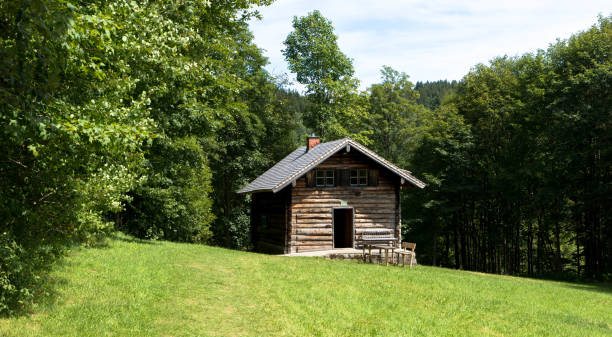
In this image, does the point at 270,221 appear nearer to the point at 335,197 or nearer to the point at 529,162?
the point at 335,197

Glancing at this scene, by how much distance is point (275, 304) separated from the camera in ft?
37.6

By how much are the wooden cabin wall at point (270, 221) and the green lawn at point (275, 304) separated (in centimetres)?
889

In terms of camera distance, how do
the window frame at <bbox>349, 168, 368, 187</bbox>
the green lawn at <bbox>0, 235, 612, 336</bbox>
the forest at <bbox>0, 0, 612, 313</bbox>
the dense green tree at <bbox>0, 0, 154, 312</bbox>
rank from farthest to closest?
the window frame at <bbox>349, 168, 368, 187</bbox> → the green lawn at <bbox>0, 235, 612, 336</bbox> → the forest at <bbox>0, 0, 612, 313</bbox> → the dense green tree at <bbox>0, 0, 154, 312</bbox>

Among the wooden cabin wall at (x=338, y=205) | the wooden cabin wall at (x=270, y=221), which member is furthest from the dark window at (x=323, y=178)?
the wooden cabin wall at (x=270, y=221)

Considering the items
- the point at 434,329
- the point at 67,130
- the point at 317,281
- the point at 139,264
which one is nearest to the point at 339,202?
the point at 317,281

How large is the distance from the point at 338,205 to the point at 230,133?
19719mm

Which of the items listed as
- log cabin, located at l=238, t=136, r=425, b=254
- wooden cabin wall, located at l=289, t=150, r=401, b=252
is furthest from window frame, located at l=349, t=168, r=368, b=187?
wooden cabin wall, located at l=289, t=150, r=401, b=252

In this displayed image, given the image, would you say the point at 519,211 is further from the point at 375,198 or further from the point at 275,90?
the point at 275,90

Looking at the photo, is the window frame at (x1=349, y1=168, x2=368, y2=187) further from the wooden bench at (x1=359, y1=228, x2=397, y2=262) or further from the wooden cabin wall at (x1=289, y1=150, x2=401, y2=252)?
the wooden bench at (x1=359, y1=228, x2=397, y2=262)

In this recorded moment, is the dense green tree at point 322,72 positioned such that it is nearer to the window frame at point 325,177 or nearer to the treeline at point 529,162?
the treeline at point 529,162

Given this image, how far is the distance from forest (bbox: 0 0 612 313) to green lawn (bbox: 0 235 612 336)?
1.04m

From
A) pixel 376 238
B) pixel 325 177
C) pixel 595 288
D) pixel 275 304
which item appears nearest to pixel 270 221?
pixel 325 177

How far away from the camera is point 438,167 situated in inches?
1608

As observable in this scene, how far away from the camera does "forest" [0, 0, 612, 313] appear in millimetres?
6832
